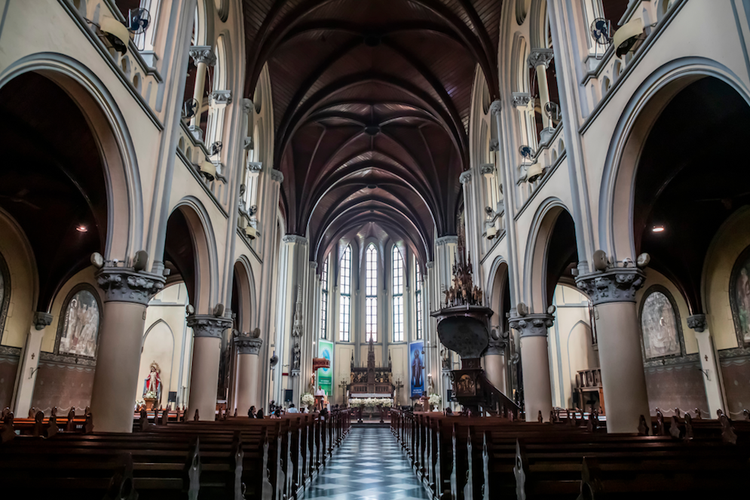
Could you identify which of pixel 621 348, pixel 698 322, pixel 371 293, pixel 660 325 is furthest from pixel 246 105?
pixel 371 293

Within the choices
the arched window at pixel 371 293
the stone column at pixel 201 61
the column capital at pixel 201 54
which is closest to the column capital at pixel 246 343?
the stone column at pixel 201 61

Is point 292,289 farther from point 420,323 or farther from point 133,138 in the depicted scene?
point 133,138

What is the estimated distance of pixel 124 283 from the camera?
7590mm

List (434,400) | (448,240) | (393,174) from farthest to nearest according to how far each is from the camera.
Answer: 1. (393,174)
2. (448,240)
3. (434,400)

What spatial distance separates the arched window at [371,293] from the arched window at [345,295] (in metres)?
1.47

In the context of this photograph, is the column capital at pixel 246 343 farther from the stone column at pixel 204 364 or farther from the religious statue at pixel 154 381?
the religious statue at pixel 154 381

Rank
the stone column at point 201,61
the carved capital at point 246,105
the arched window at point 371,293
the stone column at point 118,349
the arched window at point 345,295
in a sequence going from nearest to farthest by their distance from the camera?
the stone column at point 118,349, the stone column at point 201,61, the carved capital at point 246,105, the arched window at point 345,295, the arched window at point 371,293

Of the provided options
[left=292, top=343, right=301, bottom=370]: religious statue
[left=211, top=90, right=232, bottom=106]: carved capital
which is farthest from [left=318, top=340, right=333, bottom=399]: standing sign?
[left=211, top=90, right=232, bottom=106]: carved capital

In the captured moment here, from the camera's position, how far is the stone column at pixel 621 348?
7.34 metres

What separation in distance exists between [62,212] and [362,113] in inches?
556

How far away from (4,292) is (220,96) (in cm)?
779

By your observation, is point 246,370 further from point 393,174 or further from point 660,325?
point 393,174

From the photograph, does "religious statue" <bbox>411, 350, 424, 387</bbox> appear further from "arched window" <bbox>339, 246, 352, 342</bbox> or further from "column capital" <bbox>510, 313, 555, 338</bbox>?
"column capital" <bbox>510, 313, 555, 338</bbox>

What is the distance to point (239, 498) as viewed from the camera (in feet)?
14.0
